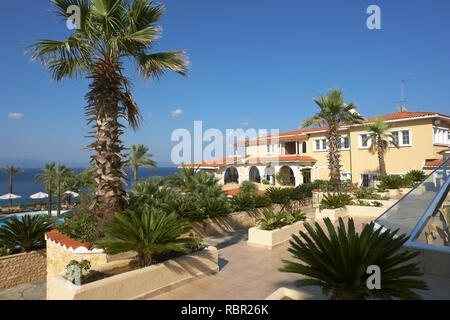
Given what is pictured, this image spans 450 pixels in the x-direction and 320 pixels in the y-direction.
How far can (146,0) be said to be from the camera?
315 inches

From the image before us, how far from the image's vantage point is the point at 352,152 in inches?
1088

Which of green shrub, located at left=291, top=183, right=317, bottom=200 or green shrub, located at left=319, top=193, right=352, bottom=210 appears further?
green shrub, located at left=291, top=183, right=317, bottom=200

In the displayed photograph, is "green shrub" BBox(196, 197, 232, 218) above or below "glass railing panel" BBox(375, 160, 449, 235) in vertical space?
below

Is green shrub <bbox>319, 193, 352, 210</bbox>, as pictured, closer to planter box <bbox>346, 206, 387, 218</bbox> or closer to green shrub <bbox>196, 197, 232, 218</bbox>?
planter box <bbox>346, 206, 387, 218</bbox>

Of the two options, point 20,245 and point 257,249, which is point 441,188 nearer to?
point 257,249

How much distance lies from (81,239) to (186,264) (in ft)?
13.3

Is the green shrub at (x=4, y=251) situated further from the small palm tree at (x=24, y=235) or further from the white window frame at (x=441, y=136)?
the white window frame at (x=441, y=136)

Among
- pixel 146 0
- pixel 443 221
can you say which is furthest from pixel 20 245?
pixel 443 221

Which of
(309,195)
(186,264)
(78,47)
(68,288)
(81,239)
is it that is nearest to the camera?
(68,288)

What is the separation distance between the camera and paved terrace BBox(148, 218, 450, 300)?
5.16 meters

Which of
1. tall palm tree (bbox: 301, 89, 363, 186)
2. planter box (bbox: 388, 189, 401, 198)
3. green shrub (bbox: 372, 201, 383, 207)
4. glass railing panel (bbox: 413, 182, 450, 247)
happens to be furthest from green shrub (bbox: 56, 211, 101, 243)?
planter box (bbox: 388, 189, 401, 198)

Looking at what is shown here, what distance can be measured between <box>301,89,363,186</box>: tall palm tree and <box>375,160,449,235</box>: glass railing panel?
14.2m

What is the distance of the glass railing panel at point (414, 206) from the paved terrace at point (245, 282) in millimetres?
1502

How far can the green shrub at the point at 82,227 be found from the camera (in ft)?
26.7
